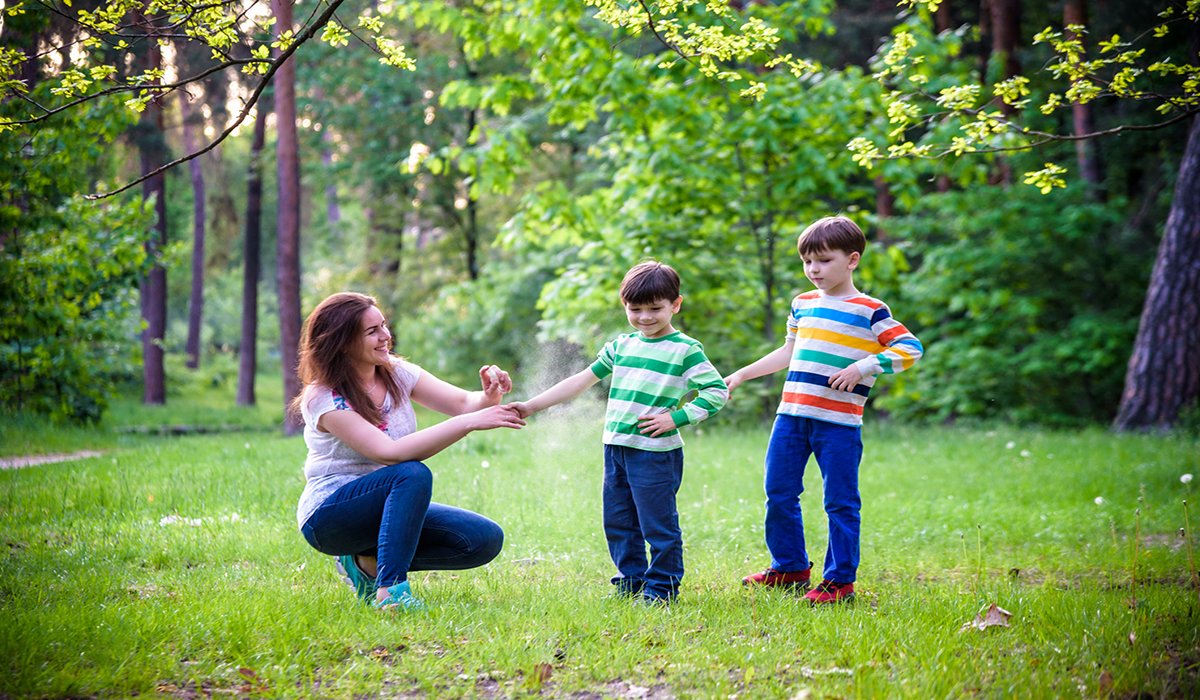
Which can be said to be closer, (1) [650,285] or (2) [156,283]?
(1) [650,285]

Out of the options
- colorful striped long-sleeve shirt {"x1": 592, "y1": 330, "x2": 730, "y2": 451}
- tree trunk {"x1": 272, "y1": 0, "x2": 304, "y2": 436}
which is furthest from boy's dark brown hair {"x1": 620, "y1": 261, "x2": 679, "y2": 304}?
tree trunk {"x1": 272, "y1": 0, "x2": 304, "y2": 436}

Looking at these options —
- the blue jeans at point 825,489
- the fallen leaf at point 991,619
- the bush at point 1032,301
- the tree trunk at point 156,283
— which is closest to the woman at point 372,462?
the blue jeans at point 825,489

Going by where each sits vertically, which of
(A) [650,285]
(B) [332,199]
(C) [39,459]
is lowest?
(C) [39,459]

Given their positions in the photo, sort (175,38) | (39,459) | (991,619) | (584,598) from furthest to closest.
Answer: (39,459) → (584,598) → (175,38) → (991,619)

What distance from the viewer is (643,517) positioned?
3.56m

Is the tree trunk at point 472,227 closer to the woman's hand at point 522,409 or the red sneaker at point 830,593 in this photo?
the woman's hand at point 522,409

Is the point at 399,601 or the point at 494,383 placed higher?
the point at 494,383

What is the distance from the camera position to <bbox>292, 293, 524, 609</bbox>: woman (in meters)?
3.46

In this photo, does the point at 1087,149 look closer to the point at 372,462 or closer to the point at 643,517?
the point at 643,517

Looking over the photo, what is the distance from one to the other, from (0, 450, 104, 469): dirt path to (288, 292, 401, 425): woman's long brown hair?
521cm

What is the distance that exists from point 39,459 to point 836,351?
8269mm

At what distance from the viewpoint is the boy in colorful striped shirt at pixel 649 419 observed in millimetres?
3535

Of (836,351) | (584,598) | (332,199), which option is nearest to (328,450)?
(584,598)

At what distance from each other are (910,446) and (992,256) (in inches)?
158
